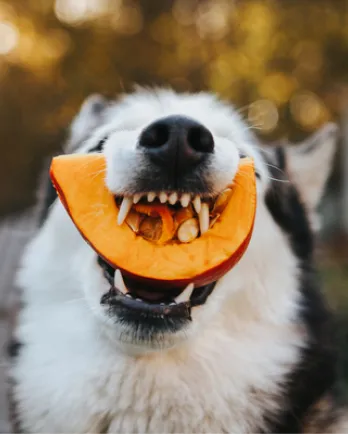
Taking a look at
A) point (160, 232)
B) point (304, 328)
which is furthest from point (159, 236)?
point (304, 328)

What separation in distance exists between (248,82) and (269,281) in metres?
12.3

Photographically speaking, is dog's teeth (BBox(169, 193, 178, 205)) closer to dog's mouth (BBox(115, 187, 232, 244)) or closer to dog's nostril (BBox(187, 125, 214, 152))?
dog's mouth (BBox(115, 187, 232, 244))

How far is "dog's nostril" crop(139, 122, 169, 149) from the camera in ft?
8.57

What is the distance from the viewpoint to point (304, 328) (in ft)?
10.9

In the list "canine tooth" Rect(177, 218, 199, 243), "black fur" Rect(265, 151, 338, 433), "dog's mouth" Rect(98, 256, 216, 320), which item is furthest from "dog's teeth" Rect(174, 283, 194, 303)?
"black fur" Rect(265, 151, 338, 433)

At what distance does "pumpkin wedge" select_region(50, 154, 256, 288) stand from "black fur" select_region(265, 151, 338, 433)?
61cm

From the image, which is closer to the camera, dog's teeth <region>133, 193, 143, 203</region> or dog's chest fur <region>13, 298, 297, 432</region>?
dog's teeth <region>133, 193, 143, 203</region>

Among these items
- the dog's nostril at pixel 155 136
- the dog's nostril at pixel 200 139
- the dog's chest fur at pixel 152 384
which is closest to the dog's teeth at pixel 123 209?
the dog's nostril at pixel 155 136

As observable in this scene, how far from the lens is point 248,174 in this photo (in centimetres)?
288

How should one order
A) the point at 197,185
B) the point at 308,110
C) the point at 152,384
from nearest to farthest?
the point at 197,185 → the point at 152,384 → the point at 308,110

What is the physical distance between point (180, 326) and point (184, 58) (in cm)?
1527

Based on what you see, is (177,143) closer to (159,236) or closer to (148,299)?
(159,236)

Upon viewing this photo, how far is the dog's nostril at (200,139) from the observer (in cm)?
261

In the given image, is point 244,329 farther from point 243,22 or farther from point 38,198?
point 243,22
